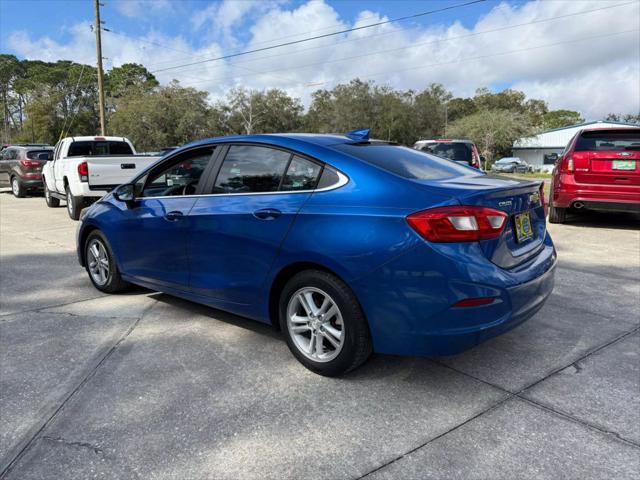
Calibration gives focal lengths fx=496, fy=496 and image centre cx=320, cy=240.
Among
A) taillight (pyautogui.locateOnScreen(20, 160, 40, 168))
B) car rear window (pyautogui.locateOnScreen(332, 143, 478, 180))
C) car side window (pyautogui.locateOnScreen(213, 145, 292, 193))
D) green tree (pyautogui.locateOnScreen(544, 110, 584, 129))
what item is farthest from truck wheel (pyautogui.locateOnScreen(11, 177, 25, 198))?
green tree (pyautogui.locateOnScreen(544, 110, 584, 129))

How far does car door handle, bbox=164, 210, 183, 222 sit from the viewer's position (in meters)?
3.91

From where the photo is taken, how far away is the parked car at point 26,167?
16.0 metres

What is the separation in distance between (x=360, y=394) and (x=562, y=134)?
79119mm

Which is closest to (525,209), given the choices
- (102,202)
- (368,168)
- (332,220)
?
(368,168)

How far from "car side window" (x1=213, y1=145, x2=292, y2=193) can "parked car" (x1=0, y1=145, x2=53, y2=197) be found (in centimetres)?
1458

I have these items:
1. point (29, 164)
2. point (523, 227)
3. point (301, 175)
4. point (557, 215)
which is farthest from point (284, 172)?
point (29, 164)

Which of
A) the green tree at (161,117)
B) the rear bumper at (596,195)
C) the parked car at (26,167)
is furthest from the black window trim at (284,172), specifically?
the green tree at (161,117)

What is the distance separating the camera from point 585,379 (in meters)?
3.16

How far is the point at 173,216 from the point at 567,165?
712 centimetres

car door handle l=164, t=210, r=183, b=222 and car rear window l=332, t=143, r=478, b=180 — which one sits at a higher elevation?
car rear window l=332, t=143, r=478, b=180

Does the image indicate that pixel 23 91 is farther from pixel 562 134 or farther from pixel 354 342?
pixel 354 342

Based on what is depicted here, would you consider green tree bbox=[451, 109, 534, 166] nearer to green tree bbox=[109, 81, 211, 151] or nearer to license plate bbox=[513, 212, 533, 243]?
green tree bbox=[109, 81, 211, 151]

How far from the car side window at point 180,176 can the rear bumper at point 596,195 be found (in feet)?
22.4

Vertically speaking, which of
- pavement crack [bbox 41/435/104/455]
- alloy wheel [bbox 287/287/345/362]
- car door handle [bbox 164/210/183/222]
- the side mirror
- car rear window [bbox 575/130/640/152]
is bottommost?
pavement crack [bbox 41/435/104/455]
